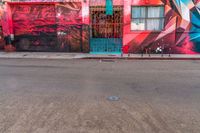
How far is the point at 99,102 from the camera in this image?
231 inches

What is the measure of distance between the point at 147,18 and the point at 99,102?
11.1 m

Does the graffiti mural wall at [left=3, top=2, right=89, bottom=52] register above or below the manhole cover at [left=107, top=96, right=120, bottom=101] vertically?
above

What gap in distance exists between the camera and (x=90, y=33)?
15.9 metres

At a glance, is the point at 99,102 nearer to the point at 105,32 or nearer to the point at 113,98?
the point at 113,98

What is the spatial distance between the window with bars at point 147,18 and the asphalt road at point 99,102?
6724mm

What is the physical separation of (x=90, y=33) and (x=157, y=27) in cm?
492

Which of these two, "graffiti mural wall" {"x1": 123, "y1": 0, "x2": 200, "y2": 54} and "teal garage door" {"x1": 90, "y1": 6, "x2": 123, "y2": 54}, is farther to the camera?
"teal garage door" {"x1": 90, "y1": 6, "x2": 123, "y2": 54}

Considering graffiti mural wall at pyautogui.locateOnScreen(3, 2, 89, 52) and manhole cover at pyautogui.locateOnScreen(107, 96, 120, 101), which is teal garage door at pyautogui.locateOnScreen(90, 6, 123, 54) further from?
manhole cover at pyautogui.locateOnScreen(107, 96, 120, 101)

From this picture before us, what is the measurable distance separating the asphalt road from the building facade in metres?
6.41

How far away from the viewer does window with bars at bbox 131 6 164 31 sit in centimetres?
1524

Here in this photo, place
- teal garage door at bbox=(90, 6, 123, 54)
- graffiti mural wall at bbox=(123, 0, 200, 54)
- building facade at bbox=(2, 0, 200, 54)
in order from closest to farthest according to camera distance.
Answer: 1. graffiti mural wall at bbox=(123, 0, 200, 54)
2. building facade at bbox=(2, 0, 200, 54)
3. teal garage door at bbox=(90, 6, 123, 54)

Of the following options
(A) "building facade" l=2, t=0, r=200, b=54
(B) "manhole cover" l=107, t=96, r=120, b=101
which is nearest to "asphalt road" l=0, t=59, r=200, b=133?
(B) "manhole cover" l=107, t=96, r=120, b=101

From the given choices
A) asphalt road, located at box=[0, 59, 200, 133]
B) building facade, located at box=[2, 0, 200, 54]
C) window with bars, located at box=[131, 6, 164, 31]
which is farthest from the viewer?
window with bars, located at box=[131, 6, 164, 31]

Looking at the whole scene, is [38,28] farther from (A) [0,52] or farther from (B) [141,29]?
(B) [141,29]
